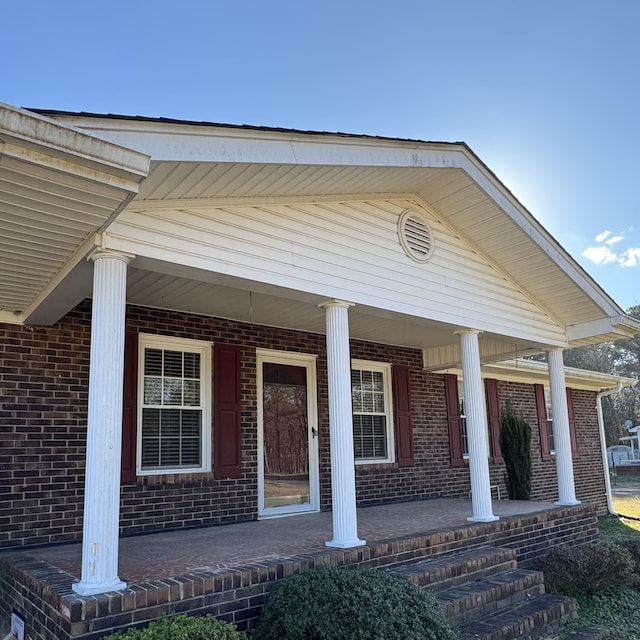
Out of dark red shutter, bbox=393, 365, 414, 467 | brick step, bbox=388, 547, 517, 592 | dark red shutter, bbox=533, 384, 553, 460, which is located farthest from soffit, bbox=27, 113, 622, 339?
dark red shutter, bbox=533, 384, 553, 460

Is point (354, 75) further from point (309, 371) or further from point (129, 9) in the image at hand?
point (309, 371)

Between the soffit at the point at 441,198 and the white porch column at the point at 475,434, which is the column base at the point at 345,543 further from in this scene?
the soffit at the point at 441,198

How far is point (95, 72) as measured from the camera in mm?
10508

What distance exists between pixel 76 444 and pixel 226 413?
1.83 m

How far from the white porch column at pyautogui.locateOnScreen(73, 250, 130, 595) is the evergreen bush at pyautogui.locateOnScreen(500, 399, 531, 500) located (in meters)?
8.53

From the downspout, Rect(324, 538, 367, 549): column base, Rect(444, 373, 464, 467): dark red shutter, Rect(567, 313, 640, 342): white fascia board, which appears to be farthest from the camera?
the downspout

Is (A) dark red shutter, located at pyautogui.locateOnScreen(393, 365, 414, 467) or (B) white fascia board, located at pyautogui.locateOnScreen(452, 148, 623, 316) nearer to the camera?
(B) white fascia board, located at pyautogui.locateOnScreen(452, 148, 623, 316)

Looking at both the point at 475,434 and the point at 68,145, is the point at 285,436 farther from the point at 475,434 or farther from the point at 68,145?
the point at 68,145

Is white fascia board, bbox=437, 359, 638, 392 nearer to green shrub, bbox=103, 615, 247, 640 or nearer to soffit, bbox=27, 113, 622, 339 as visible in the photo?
soffit, bbox=27, 113, 622, 339

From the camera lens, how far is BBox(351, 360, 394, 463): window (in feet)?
30.5

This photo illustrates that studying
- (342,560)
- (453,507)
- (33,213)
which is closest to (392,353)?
(453,507)

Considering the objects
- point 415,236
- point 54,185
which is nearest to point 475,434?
point 415,236

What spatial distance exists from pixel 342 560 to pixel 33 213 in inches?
143

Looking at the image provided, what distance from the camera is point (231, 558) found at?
4875mm
